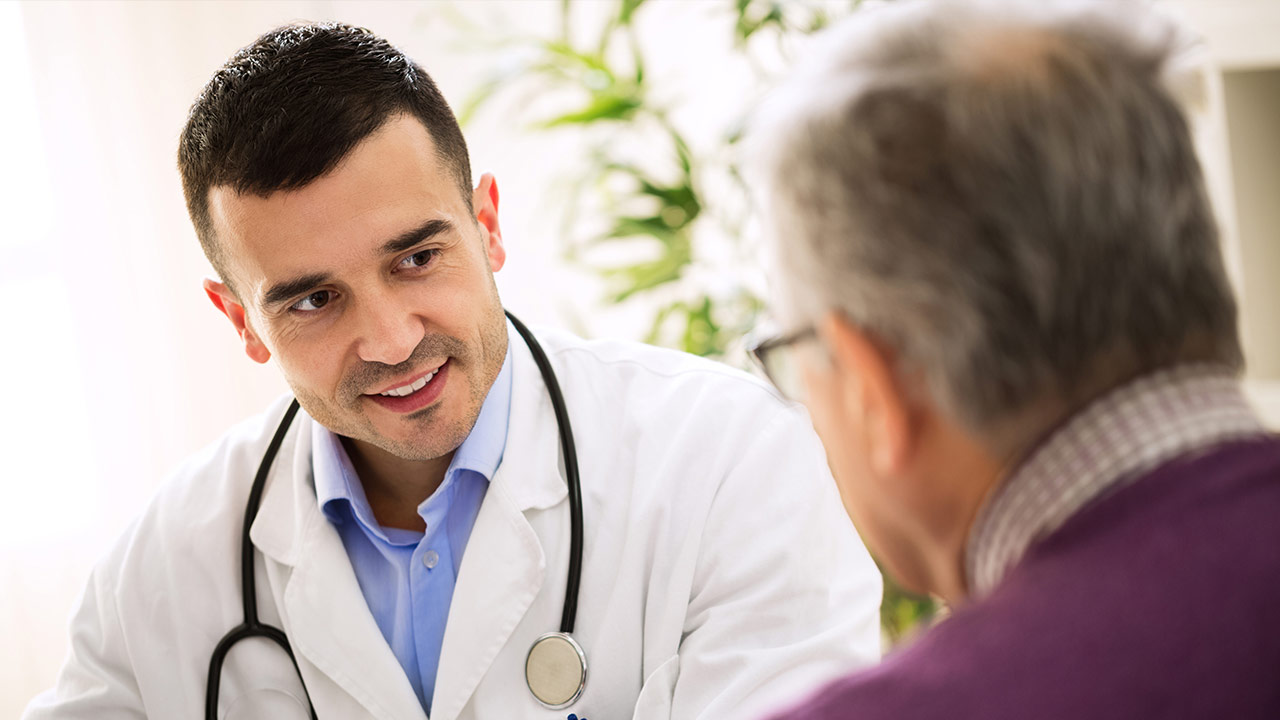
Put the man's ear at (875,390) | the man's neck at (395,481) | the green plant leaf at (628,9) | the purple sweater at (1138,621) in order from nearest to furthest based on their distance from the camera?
A: 1. the purple sweater at (1138,621)
2. the man's ear at (875,390)
3. the man's neck at (395,481)
4. the green plant leaf at (628,9)

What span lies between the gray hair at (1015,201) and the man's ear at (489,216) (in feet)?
2.73

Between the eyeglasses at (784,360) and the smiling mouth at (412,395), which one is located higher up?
the eyeglasses at (784,360)

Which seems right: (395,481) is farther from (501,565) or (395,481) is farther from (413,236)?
(413,236)

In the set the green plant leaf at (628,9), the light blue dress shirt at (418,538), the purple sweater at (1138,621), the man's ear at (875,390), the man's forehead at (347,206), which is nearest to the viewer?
the purple sweater at (1138,621)

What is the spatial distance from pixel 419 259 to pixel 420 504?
0.34 metres

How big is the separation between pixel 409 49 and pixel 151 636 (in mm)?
1729

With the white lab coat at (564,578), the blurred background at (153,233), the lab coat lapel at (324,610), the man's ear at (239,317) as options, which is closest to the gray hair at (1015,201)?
the white lab coat at (564,578)

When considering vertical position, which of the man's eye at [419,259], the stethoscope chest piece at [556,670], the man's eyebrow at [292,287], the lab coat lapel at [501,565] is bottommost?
the stethoscope chest piece at [556,670]

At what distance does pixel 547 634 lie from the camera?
129 cm

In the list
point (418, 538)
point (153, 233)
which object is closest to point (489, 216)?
point (418, 538)

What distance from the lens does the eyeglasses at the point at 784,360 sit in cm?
74

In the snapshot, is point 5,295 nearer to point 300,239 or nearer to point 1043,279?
point 300,239

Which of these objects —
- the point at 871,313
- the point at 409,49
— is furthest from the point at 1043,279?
the point at 409,49

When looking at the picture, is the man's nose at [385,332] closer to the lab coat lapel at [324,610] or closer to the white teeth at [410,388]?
the white teeth at [410,388]
